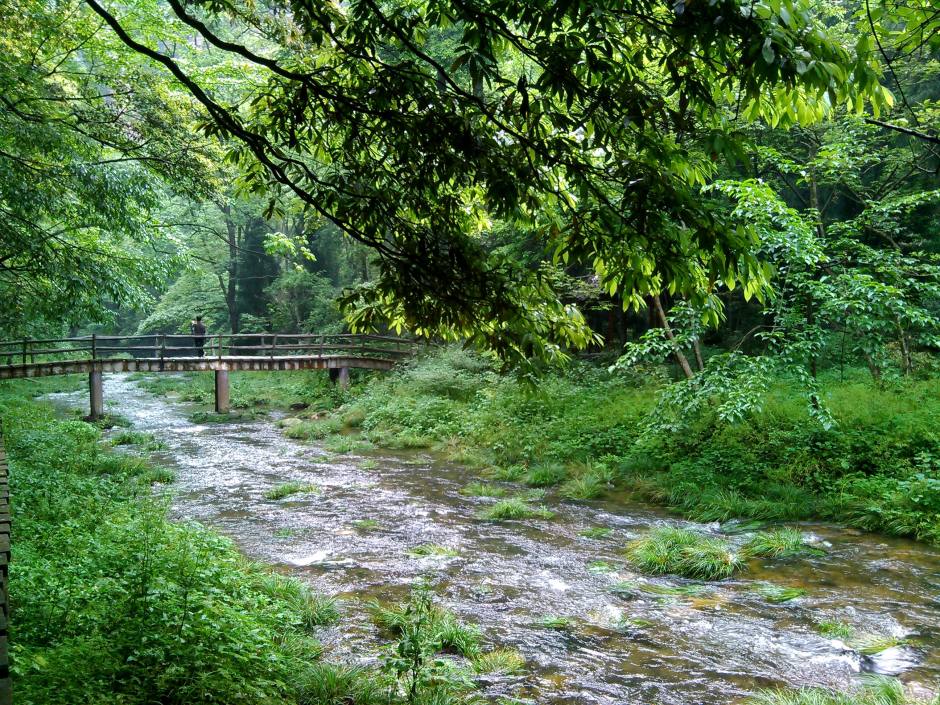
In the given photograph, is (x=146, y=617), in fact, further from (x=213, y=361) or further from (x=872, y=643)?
(x=213, y=361)

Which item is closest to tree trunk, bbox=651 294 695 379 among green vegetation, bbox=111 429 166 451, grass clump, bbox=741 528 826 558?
grass clump, bbox=741 528 826 558

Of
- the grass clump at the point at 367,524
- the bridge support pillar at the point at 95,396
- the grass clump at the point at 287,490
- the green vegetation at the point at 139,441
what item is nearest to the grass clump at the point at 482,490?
the grass clump at the point at 367,524

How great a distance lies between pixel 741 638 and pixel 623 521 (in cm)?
396

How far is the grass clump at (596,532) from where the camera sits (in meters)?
9.05

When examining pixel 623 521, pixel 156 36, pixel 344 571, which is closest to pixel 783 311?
pixel 623 521

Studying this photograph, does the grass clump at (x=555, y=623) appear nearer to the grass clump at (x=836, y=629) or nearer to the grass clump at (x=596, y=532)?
the grass clump at (x=836, y=629)

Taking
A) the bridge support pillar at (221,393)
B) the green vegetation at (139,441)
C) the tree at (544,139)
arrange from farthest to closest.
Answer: the bridge support pillar at (221,393)
the green vegetation at (139,441)
the tree at (544,139)

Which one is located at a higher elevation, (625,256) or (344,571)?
(625,256)

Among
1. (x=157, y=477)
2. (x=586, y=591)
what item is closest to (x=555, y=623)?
(x=586, y=591)

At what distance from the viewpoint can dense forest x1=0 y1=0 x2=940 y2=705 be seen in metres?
3.02

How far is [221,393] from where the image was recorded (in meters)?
22.9

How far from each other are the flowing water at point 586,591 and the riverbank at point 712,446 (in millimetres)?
603

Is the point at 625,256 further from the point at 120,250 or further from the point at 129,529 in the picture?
the point at 120,250

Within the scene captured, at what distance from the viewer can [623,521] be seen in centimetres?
984
